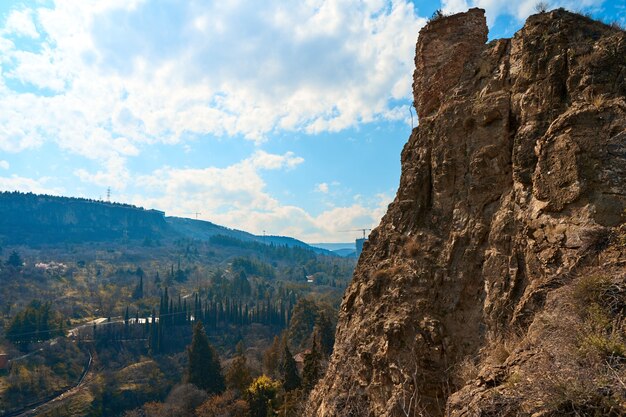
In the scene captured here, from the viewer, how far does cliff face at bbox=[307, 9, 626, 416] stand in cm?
787

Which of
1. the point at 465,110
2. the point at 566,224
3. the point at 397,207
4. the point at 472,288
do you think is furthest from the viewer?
the point at 397,207

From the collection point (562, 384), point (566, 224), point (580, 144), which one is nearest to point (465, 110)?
point (580, 144)

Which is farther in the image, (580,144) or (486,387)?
(580,144)

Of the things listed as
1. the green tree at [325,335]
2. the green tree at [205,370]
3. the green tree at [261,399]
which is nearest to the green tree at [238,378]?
the green tree at [205,370]

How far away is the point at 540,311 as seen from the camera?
7891mm

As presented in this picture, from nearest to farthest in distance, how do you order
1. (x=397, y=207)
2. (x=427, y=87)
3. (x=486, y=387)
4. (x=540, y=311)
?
1. (x=486, y=387)
2. (x=540, y=311)
3. (x=397, y=207)
4. (x=427, y=87)

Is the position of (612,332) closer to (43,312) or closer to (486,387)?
(486,387)

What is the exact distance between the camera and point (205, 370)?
4838 cm

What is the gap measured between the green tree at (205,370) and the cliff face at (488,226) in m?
36.1

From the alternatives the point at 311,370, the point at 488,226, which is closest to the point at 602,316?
the point at 488,226

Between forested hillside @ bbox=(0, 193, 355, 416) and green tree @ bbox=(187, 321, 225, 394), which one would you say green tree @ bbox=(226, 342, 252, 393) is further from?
green tree @ bbox=(187, 321, 225, 394)

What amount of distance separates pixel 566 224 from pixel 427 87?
8625 millimetres

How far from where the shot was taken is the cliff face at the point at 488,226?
310 inches

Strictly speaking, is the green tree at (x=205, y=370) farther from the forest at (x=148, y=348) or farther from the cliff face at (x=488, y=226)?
the cliff face at (x=488, y=226)
